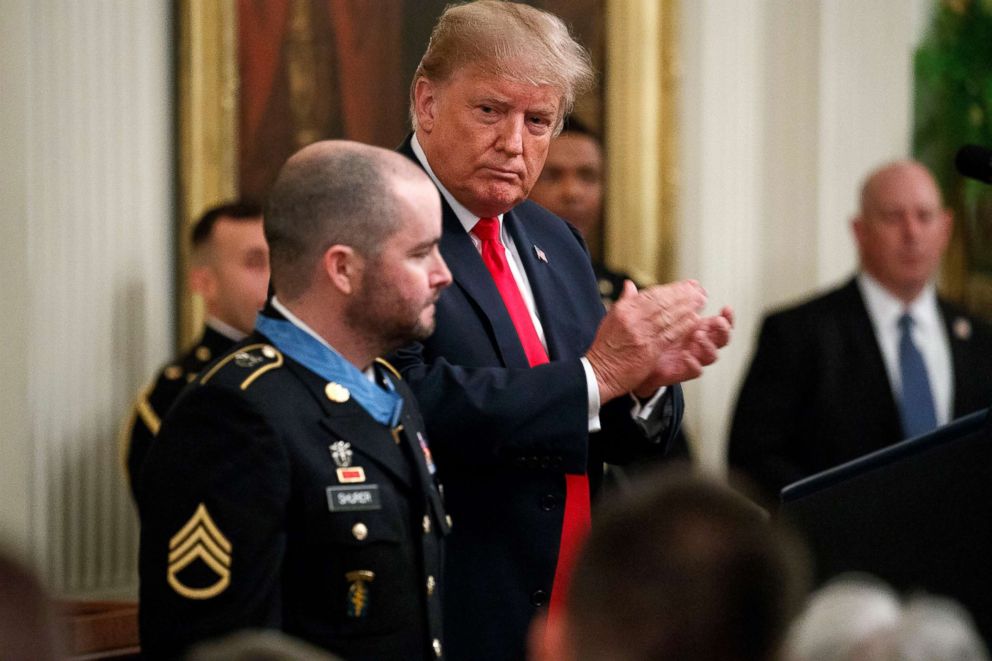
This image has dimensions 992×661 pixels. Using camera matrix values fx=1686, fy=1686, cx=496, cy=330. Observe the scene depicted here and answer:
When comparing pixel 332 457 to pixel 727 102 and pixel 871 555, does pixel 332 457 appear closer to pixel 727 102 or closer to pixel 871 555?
pixel 871 555

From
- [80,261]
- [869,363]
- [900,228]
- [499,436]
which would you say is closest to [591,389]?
[499,436]

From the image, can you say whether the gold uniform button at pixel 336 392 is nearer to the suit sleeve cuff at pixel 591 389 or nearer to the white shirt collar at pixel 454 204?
the suit sleeve cuff at pixel 591 389

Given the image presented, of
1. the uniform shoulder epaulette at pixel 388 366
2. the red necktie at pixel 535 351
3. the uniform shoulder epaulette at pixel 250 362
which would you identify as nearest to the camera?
the uniform shoulder epaulette at pixel 250 362

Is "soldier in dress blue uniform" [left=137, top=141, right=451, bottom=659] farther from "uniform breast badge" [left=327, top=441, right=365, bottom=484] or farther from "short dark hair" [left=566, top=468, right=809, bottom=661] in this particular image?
"short dark hair" [left=566, top=468, right=809, bottom=661]

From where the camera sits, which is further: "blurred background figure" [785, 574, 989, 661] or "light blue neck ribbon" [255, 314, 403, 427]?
"light blue neck ribbon" [255, 314, 403, 427]

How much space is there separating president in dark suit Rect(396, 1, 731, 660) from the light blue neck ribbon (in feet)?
0.72

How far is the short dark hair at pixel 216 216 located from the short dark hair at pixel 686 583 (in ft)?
12.2

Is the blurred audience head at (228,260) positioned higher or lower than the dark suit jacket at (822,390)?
higher

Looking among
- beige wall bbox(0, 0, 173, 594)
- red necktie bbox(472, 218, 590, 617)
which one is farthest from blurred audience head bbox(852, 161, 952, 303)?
red necktie bbox(472, 218, 590, 617)

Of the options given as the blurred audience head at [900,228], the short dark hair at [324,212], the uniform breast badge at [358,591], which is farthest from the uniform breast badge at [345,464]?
the blurred audience head at [900,228]

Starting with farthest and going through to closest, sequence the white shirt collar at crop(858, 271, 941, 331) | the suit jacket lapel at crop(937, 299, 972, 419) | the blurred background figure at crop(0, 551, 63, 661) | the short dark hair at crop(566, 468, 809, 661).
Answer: the white shirt collar at crop(858, 271, 941, 331), the suit jacket lapel at crop(937, 299, 972, 419), the short dark hair at crop(566, 468, 809, 661), the blurred background figure at crop(0, 551, 63, 661)

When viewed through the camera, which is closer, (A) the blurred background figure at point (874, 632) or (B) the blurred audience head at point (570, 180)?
(A) the blurred background figure at point (874, 632)

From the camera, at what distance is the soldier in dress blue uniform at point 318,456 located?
236cm

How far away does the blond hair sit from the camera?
2951 millimetres
